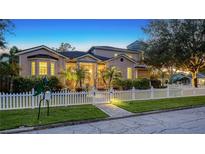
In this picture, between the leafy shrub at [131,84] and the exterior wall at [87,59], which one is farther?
the exterior wall at [87,59]

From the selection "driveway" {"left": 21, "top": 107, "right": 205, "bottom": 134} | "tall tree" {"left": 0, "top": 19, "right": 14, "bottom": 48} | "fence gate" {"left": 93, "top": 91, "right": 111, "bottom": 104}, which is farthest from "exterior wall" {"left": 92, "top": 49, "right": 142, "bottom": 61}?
"driveway" {"left": 21, "top": 107, "right": 205, "bottom": 134}

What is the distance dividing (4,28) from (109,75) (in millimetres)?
6191

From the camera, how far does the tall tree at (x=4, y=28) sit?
336 inches

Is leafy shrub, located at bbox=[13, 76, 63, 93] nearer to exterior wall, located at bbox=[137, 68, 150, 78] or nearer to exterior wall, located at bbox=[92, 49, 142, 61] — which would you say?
exterior wall, located at bbox=[92, 49, 142, 61]

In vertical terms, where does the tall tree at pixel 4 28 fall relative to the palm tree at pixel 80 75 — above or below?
above

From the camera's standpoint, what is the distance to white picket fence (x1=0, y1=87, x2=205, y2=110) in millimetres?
8320

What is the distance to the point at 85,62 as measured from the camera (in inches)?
584

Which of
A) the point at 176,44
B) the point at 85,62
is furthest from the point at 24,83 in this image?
the point at 176,44

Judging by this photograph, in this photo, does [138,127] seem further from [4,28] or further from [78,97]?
[4,28]

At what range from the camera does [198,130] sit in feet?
18.9

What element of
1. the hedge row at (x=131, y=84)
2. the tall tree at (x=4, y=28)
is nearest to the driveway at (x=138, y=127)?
the tall tree at (x=4, y=28)

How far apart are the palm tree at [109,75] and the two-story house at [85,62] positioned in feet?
1.07

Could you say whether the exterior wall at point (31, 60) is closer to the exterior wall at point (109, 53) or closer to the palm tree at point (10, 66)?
the palm tree at point (10, 66)
